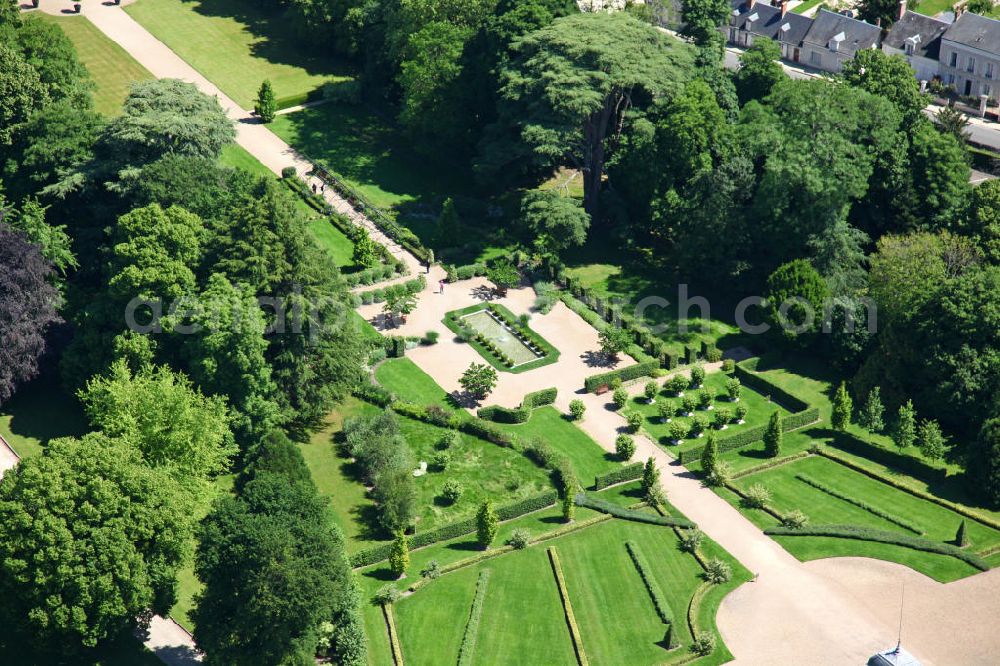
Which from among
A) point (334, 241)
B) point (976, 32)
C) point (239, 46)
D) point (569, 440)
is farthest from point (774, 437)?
point (239, 46)

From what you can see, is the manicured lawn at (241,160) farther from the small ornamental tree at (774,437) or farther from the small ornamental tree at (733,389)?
Result: the small ornamental tree at (774,437)

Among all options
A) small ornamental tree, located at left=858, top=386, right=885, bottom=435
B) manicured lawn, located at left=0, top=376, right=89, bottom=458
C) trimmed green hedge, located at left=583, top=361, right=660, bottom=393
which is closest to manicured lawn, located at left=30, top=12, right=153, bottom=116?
manicured lawn, located at left=0, top=376, right=89, bottom=458

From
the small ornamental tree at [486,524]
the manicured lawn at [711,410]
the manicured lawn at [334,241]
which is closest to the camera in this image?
the small ornamental tree at [486,524]

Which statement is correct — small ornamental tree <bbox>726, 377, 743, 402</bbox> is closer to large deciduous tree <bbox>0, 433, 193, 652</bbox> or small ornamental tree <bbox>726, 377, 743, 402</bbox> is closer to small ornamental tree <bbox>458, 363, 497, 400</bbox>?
small ornamental tree <bbox>458, 363, 497, 400</bbox>

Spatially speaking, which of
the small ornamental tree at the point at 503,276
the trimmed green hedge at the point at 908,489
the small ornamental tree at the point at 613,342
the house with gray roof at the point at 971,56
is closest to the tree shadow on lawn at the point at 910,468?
the trimmed green hedge at the point at 908,489

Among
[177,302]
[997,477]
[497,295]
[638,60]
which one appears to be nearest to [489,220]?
[497,295]

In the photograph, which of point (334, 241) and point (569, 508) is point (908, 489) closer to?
point (569, 508)
